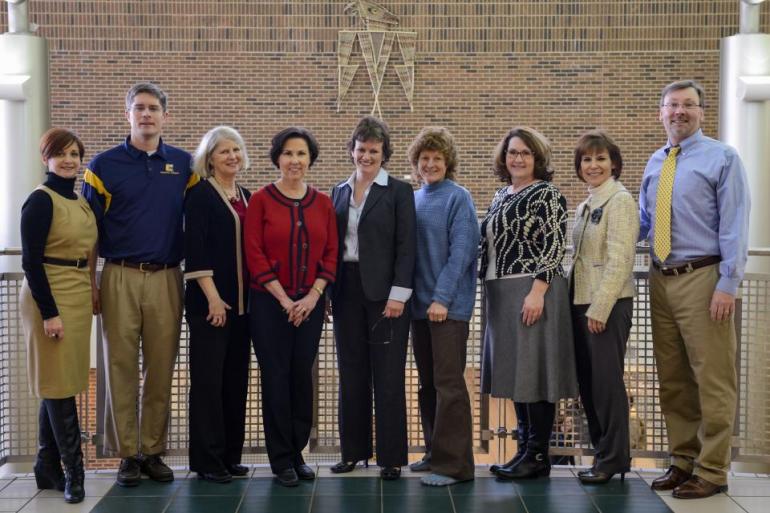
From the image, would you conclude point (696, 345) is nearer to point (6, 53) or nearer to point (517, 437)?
point (517, 437)

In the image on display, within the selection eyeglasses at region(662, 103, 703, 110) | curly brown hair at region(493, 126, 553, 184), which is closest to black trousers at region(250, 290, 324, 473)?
curly brown hair at region(493, 126, 553, 184)

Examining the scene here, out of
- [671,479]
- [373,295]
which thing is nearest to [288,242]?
[373,295]

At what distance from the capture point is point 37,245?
3.90 meters

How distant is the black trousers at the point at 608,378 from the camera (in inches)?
165

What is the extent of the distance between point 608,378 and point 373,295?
3.85ft

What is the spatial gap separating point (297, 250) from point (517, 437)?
1.57 meters

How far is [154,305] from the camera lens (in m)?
4.25

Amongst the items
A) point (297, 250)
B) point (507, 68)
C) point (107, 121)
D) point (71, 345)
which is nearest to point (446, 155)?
point (297, 250)

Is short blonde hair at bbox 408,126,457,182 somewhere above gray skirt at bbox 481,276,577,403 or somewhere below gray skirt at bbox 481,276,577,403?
above

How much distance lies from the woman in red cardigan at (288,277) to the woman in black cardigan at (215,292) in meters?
0.11

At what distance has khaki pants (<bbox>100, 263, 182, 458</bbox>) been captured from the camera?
4234 millimetres

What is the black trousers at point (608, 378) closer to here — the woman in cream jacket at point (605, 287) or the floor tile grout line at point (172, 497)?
the woman in cream jacket at point (605, 287)

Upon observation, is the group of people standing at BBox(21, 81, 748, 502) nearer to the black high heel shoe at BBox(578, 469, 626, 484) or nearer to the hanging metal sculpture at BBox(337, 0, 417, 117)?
the black high heel shoe at BBox(578, 469, 626, 484)

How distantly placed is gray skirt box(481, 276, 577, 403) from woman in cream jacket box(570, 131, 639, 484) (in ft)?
0.29
